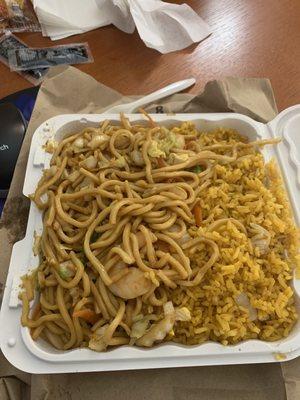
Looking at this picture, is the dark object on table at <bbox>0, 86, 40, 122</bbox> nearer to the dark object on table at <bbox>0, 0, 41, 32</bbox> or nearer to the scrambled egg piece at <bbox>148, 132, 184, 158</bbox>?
the dark object on table at <bbox>0, 0, 41, 32</bbox>

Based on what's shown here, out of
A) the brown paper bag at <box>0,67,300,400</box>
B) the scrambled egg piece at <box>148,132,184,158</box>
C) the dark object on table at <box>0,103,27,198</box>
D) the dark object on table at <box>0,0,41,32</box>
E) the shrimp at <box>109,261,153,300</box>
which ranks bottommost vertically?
the brown paper bag at <box>0,67,300,400</box>

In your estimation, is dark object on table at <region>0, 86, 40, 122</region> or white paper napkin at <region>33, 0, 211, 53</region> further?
white paper napkin at <region>33, 0, 211, 53</region>

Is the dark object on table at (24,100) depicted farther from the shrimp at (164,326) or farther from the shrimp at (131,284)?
the shrimp at (164,326)

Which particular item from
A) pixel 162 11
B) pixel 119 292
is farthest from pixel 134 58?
pixel 119 292

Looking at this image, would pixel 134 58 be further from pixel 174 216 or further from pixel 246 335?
pixel 246 335

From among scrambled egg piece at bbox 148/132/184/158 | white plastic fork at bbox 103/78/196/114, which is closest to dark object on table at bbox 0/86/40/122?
white plastic fork at bbox 103/78/196/114

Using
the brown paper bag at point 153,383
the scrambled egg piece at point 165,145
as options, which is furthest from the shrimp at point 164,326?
the scrambled egg piece at point 165,145

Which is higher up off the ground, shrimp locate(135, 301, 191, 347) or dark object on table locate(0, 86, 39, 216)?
dark object on table locate(0, 86, 39, 216)
